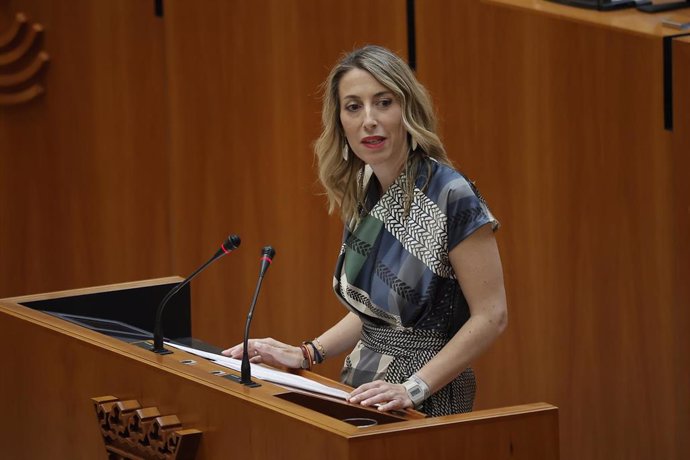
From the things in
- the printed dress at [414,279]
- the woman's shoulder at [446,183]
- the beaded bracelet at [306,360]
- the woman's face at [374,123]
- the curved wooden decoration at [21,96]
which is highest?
the curved wooden decoration at [21,96]

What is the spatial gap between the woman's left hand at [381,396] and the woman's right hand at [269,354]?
0.34 meters

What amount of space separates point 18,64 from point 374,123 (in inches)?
81.6

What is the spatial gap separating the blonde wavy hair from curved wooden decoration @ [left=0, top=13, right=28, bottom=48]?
1876mm

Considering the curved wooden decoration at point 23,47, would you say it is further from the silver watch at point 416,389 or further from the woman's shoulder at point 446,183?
the silver watch at point 416,389

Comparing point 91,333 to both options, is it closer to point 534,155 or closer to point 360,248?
point 360,248

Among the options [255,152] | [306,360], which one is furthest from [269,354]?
[255,152]

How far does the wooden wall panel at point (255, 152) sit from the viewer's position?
337cm

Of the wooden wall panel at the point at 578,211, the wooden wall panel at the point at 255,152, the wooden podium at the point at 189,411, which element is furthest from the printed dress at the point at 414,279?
the wooden wall panel at the point at 255,152

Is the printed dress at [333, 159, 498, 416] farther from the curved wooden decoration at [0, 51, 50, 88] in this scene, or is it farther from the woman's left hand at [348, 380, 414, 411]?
the curved wooden decoration at [0, 51, 50, 88]

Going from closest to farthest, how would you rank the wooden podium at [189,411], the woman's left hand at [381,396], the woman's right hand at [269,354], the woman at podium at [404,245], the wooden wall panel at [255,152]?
the wooden podium at [189,411] → the woman's left hand at [381,396] → the woman at podium at [404,245] → the woman's right hand at [269,354] → the wooden wall panel at [255,152]

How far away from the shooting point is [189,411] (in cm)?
163

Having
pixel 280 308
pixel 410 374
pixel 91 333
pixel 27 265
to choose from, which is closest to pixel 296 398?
pixel 410 374

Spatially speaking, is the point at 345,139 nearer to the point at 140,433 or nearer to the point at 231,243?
the point at 231,243

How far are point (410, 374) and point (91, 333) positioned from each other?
1.71 feet
